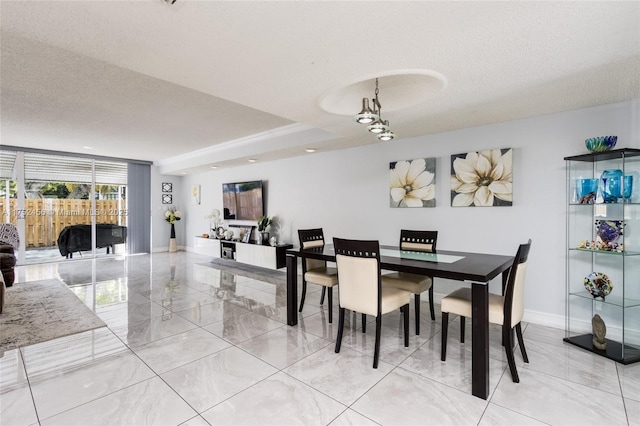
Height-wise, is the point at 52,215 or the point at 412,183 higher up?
the point at 412,183

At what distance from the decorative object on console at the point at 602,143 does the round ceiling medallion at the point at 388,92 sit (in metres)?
1.58

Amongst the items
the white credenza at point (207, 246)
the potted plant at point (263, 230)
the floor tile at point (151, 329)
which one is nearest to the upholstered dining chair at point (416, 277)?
the floor tile at point (151, 329)

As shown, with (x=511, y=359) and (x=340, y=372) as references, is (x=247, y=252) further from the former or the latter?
(x=511, y=359)

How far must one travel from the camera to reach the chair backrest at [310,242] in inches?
150

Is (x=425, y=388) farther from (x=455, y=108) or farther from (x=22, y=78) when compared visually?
(x=22, y=78)

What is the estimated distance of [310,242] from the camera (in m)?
4.06

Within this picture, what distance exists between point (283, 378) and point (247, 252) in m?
4.12

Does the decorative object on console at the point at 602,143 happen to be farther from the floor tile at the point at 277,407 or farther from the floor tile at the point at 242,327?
the floor tile at the point at 242,327

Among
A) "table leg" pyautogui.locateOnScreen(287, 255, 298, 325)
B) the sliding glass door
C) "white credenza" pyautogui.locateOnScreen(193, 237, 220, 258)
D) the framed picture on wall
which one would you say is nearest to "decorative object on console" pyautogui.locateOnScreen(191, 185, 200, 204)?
"white credenza" pyautogui.locateOnScreen(193, 237, 220, 258)

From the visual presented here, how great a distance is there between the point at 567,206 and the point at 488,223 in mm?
779

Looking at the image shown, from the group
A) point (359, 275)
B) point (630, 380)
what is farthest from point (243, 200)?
point (630, 380)

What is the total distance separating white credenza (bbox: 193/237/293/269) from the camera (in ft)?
18.4

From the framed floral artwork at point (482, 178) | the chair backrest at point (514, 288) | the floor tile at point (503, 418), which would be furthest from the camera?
the framed floral artwork at point (482, 178)

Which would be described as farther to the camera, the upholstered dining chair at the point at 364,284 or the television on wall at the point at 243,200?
the television on wall at the point at 243,200
